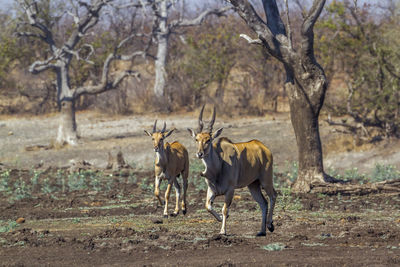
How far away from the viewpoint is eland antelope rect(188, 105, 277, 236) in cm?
945

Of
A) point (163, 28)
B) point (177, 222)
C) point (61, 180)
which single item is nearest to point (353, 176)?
point (61, 180)

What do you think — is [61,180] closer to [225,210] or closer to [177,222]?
[177,222]

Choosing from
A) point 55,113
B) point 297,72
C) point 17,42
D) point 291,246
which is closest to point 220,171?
point 291,246

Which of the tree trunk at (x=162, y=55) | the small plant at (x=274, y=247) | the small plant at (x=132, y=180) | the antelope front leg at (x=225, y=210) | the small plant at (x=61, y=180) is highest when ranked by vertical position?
the tree trunk at (x=162, y=55)

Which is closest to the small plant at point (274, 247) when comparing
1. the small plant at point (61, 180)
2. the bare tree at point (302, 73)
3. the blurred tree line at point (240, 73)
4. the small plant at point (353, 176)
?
the bare tree at point (302, 73)

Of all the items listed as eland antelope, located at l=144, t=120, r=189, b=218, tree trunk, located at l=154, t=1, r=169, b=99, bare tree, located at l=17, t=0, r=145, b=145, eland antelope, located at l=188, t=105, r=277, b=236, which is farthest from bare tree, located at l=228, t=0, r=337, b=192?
tree trunk, located at l=154, t=1, r=169, b=99

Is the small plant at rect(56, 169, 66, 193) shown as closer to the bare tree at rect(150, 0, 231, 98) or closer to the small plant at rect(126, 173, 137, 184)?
the small plant at rect(126, 173, 137, 184)

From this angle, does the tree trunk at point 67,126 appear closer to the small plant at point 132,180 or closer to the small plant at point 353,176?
the small plant at point 132,180

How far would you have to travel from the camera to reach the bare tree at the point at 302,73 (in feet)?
47.3

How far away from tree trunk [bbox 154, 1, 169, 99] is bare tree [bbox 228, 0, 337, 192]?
17957 millimetres

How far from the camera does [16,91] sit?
116 ft

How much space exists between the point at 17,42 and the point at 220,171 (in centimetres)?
2897

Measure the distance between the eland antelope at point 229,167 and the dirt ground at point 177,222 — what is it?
446 mm

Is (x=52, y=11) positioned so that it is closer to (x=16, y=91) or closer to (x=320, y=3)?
(x=16, y=91)
